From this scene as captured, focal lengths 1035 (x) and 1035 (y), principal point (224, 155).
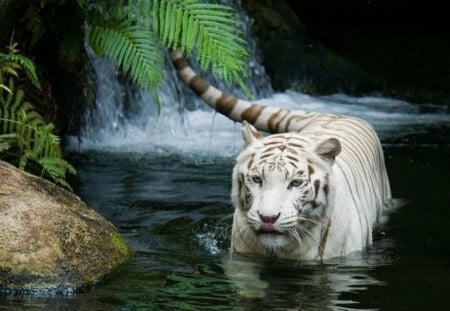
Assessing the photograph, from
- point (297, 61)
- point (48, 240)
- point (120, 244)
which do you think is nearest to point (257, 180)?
point (120, 244)

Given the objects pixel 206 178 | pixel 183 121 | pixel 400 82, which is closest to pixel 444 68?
pixel 400 82

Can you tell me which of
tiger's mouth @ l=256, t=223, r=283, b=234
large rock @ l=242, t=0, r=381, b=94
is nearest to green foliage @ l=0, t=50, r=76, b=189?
tiger's mouth @ l=256, t=223, r=283, b=234

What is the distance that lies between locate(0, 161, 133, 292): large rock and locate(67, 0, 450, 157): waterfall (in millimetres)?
3574

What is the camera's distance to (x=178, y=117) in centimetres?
1153

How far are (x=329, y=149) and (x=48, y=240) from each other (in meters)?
1.68

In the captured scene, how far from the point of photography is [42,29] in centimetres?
750

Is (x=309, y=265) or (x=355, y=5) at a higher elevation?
(x=355, y=5)

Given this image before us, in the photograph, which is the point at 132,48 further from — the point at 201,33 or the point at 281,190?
the point at 281,190

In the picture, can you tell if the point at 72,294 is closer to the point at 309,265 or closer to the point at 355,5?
the point at 309,265

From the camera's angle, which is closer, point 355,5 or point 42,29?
point 42,29

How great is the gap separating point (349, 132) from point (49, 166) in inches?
82.5

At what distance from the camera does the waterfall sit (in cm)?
1026

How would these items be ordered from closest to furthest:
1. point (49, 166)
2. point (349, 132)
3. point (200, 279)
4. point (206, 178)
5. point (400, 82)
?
→ point (200, 279)
point (49, 166)
point (349, 132)
point (206, 178)
point (400, 82)

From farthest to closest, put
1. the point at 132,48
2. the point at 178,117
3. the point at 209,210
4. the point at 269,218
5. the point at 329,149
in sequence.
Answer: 1. the point at 178,117
2. the point at 209,210
3. the point at 132,48
4. the point at 329,149
5. the point at 269,218
